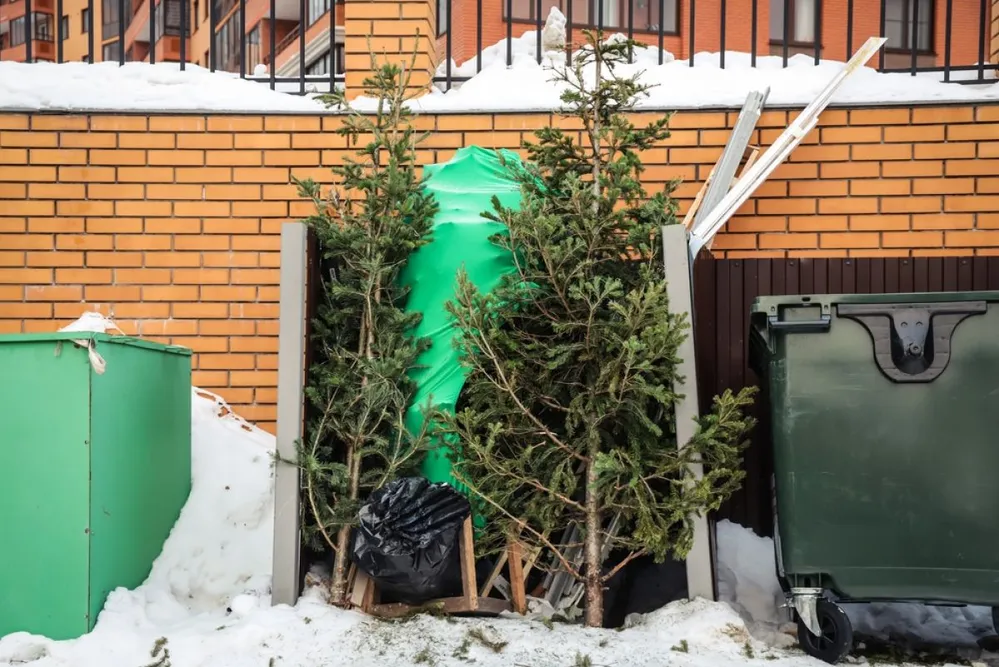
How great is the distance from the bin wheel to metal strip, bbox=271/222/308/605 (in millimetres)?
1903

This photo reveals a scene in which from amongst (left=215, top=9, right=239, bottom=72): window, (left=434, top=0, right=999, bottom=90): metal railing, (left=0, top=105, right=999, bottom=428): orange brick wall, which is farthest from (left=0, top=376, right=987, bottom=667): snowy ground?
(left=215, top=9, right=239, bottom=72): window

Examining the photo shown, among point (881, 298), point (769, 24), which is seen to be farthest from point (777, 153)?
point (769, 24)

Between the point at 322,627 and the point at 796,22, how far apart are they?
14.3 meters

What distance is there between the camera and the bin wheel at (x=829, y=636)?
3717 millimetres

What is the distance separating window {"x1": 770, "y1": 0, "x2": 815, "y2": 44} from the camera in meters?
15.0

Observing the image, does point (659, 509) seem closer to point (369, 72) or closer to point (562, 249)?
point (562, 249)

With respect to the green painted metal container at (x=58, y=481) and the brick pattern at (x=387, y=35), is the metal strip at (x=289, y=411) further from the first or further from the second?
the brick pattern at (x=387, y=35)

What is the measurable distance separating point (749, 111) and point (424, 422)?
228cm

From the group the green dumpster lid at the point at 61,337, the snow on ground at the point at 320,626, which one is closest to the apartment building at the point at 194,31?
the green dumpster lid at the point at 61,337

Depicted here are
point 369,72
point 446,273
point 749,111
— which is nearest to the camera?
point 446,273

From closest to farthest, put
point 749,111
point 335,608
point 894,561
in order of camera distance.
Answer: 1. point 894,561
2. point 335,608
3. point 749,111

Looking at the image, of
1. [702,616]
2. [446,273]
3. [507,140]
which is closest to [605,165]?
[446,273]

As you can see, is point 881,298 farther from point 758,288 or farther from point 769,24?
point 769,24

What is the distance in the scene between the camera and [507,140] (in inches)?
208
